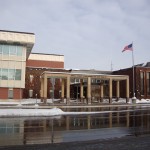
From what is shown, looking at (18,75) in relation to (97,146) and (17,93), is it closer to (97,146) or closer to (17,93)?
(17,93)

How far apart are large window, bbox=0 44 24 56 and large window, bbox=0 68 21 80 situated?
277 cm

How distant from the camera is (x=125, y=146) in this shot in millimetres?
10203

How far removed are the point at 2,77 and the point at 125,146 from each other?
38.3 meters

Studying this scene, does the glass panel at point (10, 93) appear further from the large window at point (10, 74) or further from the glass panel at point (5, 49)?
the glass panel at point (5, 49)

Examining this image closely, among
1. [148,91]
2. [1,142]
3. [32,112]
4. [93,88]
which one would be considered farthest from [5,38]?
[148,91]

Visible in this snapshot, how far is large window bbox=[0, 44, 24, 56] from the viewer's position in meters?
45.8

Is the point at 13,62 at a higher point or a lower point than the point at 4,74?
higher

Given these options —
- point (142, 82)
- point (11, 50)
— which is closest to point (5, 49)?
point (11, 50)

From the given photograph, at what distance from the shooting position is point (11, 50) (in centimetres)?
4634

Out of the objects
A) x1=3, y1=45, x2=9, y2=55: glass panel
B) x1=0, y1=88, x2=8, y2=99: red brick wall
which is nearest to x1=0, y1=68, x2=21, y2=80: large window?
x1=0, y1=88, x2=8, y2=99: red brick wall

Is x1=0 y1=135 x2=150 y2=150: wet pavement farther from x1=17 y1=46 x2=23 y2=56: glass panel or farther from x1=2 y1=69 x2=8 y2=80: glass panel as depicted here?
x1=17 y1=46 x2=23 y2=56: glass panel

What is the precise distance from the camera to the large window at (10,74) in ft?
150

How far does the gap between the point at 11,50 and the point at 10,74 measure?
408 centimetres

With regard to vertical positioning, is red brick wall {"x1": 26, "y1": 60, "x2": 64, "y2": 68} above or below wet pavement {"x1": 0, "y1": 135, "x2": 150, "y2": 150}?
above
